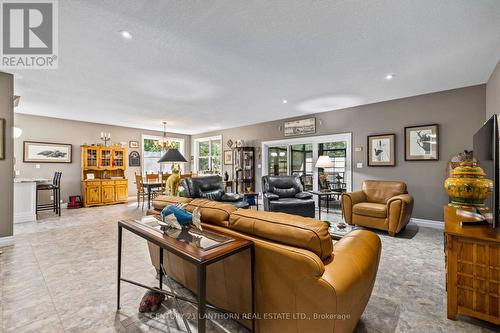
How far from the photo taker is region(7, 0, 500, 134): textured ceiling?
2078mm

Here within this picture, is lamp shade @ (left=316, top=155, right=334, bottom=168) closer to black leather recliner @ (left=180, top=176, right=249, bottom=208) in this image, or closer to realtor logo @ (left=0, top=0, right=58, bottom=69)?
black leather recliner @ (left=180, top=176, right=249, bottom=208)

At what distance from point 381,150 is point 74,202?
26.9 ft

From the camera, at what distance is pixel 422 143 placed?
14.4 ft

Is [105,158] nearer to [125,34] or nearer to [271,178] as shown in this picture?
[271,178]

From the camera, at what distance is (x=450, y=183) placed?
211 centimetres

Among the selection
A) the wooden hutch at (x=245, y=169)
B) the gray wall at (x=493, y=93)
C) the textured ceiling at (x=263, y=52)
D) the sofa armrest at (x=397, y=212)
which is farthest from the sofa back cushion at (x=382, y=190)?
the wooden hutch at (x=245, y=169)

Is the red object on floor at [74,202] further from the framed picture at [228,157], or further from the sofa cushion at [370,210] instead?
the sofa cushion at [370,210]

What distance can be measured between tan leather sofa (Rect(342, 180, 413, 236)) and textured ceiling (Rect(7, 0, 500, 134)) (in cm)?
187

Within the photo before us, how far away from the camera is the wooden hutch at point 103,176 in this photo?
21.3 ft

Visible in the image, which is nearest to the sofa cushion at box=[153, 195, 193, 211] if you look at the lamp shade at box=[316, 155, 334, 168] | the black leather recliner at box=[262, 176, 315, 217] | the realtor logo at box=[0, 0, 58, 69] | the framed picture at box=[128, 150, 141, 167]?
the realtor logo at box=[0, 0, 58, 69]

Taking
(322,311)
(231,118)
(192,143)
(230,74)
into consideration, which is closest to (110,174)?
(192,143)

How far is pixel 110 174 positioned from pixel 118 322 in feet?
22.1

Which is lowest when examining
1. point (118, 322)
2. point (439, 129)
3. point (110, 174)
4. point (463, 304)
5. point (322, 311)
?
point (118, 322)

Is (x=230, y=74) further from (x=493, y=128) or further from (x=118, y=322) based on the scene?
(x=118, y=322)
